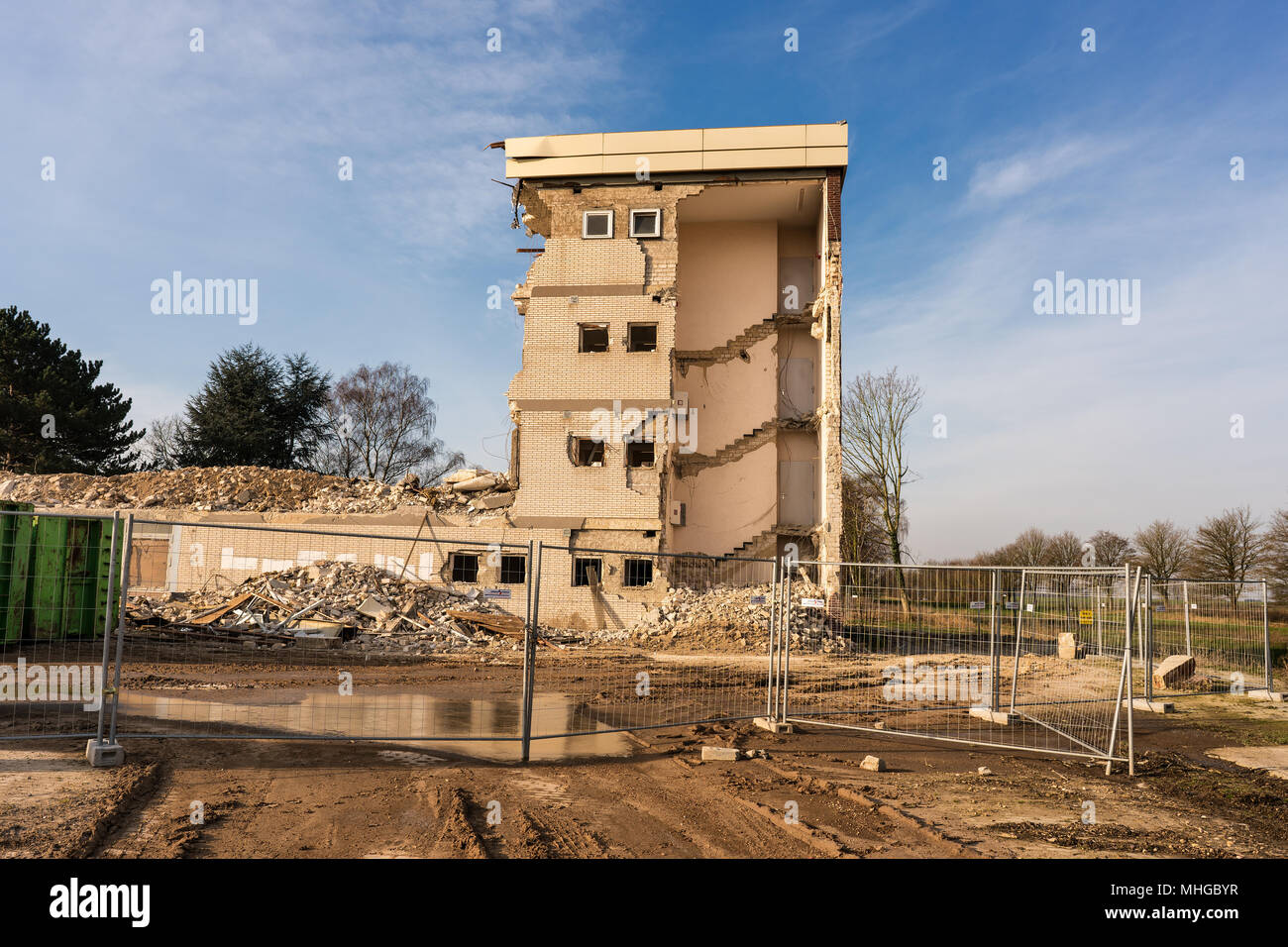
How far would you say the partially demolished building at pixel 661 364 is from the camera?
82.5 feet

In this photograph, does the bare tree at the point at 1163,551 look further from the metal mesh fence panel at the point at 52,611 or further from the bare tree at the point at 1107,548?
the metal mesh fence panel at the point at 52,611

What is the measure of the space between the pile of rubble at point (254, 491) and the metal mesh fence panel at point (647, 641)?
4.57 metres

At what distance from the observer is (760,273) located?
29.4 meters

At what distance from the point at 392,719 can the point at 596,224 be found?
20.2 metres

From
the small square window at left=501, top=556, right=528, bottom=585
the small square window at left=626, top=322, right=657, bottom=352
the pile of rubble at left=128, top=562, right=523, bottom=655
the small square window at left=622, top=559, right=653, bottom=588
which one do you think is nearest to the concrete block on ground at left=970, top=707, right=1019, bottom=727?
the pile of rubble at left=128, top=562, right=523, bottom=655

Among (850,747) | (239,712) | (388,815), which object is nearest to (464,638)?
(239,712)

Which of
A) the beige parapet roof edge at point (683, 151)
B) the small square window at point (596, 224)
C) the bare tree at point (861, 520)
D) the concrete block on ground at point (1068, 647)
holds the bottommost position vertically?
the concrete block on ground at point (1068, 647)

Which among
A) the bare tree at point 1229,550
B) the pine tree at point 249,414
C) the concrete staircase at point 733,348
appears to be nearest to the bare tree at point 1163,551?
the bare tree at point 1229,550

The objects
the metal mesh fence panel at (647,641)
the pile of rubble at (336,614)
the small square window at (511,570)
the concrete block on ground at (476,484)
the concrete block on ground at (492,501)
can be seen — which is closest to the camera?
the metal mesh fence panel at (647,641)

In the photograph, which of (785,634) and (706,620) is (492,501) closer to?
(706,620)

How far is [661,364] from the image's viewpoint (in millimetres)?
25406

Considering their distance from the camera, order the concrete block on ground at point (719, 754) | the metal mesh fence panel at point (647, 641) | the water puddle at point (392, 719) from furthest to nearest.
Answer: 1. the metal mesh fence panel at point (647, 641)
2. the water puddle at point (392, 719)
3. the concrete block on ground at point (719, 754)

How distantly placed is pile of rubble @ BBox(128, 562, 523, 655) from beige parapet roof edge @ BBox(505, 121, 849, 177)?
Answer: 14.6 metres

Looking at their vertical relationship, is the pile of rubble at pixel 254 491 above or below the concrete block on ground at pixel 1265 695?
above
